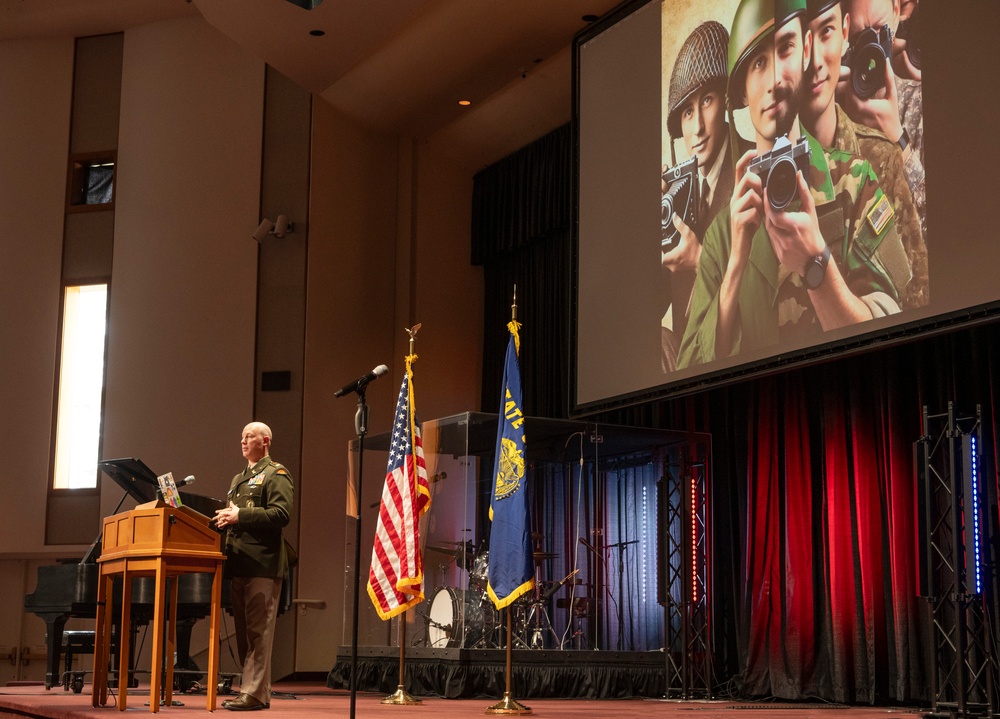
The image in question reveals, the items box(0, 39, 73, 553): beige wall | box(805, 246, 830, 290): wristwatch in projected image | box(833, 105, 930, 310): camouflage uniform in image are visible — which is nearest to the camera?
box(833, 105, 930, 310): camouflage uniform in image

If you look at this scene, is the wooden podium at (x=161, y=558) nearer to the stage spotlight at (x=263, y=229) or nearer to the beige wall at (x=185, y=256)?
the beige wall at (x=185, y=256)

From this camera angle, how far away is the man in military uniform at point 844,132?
636 centimetres

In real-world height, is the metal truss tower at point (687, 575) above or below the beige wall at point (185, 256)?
below

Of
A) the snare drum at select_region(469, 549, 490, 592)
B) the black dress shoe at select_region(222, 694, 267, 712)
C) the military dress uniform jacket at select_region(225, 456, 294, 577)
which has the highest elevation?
the military dress uniform jacket at select_region(225, 456, 294, 577)

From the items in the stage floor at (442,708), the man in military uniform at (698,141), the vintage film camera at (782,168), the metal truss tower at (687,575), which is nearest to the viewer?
the stage floor at (442,708)

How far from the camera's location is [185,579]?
7.68 metres

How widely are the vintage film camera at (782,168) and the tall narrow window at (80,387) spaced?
7.69 m

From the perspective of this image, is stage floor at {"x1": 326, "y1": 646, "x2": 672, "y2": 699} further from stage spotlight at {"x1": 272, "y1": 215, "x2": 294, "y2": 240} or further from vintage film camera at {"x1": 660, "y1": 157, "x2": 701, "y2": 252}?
stage spotlight at {"x1": 272, "y1": 215, "x2": 294, "y2": 240}

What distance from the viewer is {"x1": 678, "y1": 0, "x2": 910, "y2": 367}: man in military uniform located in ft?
21.9

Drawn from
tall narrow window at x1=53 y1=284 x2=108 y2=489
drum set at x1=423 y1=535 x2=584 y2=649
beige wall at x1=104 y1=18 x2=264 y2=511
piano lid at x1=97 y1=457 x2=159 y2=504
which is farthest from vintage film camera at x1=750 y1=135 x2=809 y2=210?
A: tall narrow window at x1=53 y1=284 x2=108 y2=489

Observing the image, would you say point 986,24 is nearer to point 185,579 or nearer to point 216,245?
point 185,579

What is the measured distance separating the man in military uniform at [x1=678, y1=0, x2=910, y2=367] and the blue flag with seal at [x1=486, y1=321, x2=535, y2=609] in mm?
1812

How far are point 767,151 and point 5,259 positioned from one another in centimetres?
868

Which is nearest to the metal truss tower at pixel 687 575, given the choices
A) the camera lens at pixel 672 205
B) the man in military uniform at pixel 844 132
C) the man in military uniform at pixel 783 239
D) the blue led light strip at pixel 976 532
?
the man in military uniform at pixel 783 239
